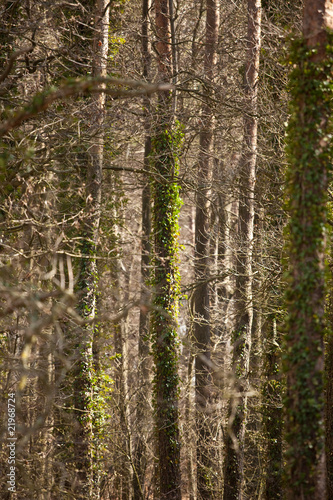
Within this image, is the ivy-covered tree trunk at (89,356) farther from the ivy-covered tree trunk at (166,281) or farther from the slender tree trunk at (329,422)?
the slender tree trunk at (329,422)

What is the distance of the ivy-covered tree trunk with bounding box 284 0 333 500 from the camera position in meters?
5.94

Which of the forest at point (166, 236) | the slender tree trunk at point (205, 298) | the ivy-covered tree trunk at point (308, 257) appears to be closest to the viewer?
the ivy-covered tree trunk at point (308, 257)

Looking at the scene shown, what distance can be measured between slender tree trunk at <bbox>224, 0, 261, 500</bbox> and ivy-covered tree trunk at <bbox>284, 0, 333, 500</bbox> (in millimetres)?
3679

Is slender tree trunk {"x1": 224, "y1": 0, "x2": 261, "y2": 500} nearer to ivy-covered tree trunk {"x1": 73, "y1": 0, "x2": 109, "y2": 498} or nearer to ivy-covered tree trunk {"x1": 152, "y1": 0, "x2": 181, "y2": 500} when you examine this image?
ivy-covered tree trunk {"x1": 152, "y1": 0, "x2": 181, "y2": 500}

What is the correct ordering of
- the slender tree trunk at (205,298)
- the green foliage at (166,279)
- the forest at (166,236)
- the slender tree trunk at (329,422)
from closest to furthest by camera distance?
the forest at (166,236)
the slender tree trunk at (329,422)
the green foliage at (166,279)
the slender tree trunk at (205,298)

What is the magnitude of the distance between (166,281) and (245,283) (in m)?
1.72

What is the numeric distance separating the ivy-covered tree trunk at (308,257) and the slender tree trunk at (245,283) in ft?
12.1

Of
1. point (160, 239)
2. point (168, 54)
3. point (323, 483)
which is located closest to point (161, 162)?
point (160, 239)

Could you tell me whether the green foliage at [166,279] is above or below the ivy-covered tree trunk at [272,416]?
above

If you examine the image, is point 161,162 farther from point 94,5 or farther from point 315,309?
point 315,309

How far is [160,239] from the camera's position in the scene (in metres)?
10.3

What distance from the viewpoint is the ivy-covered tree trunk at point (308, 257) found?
5.94m

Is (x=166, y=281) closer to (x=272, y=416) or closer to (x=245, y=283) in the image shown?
(x=245, y=283)

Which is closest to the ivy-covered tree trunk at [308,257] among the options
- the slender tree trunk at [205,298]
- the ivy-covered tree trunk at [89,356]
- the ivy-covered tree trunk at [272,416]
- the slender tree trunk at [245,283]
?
the slender tree trunk at [245,283]
